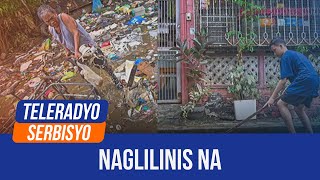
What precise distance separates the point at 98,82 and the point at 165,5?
1.00 metres

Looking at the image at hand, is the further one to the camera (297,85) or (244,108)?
(244,108)

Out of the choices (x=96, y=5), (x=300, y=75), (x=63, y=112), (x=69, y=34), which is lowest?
(x=63, y=112)

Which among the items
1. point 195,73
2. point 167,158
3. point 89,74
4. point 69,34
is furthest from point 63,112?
point 195,73

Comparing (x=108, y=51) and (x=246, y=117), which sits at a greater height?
(x=108, y=51)

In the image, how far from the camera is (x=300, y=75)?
12.6 ft

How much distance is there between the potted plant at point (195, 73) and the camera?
4.14 metres

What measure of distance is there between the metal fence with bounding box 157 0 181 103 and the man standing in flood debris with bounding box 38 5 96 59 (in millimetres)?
661

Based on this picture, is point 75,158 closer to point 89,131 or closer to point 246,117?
point 89,131

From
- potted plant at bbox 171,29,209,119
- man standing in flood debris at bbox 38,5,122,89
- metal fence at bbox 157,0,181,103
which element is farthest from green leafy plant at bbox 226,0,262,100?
man standing in flood debris at bbox 38,5,122,89

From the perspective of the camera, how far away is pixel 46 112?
363 cm

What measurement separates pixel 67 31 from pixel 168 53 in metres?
0.96

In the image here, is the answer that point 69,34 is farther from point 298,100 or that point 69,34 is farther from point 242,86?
point 298,100

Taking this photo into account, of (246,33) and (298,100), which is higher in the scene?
(246,33)

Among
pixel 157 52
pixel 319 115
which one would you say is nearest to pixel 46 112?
pixel 157 52
